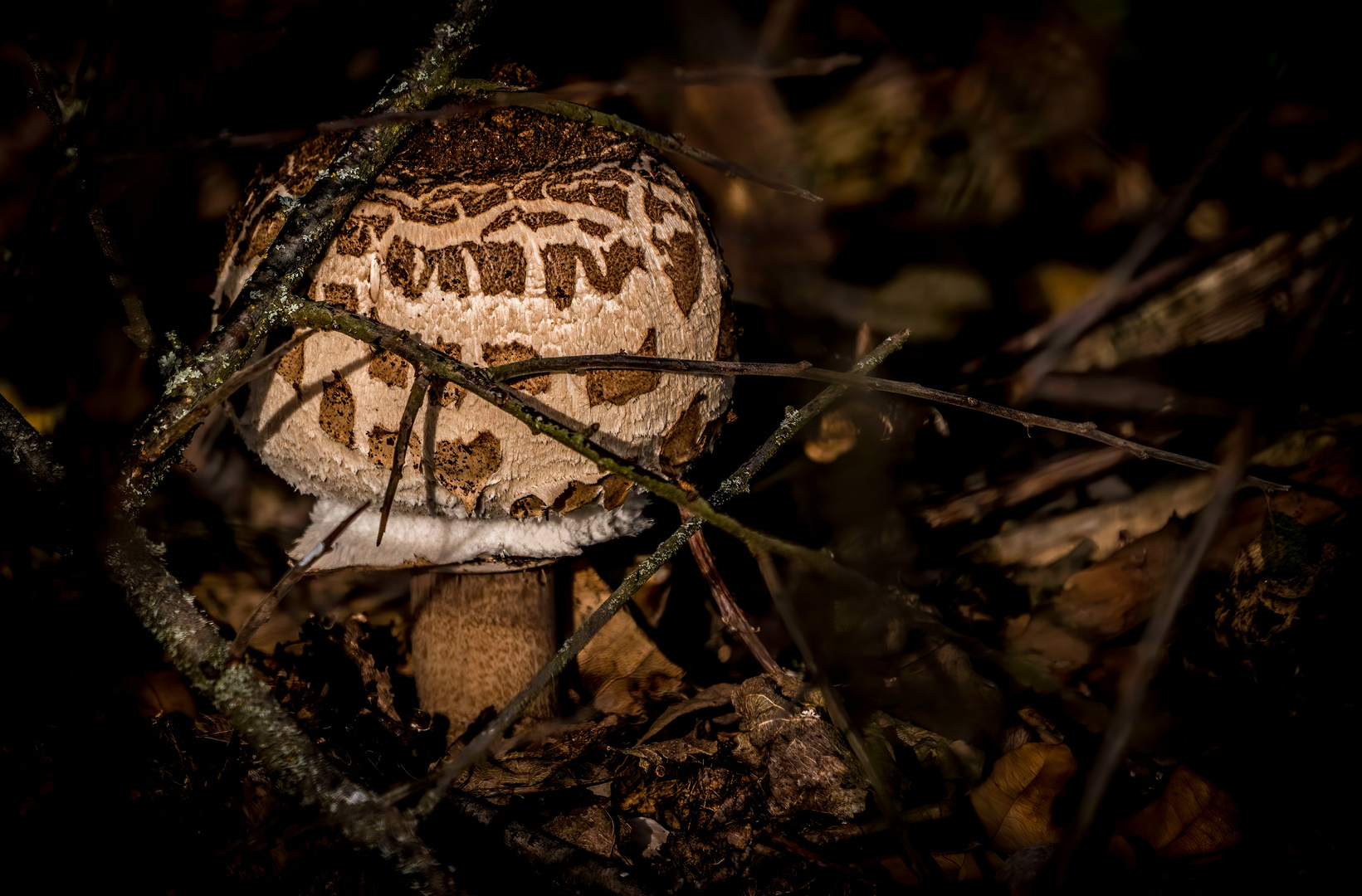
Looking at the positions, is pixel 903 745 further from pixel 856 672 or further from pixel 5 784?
pixel 5 784

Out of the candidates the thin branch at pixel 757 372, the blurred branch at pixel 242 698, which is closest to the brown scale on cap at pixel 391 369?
the thin branch at pixel 757 372

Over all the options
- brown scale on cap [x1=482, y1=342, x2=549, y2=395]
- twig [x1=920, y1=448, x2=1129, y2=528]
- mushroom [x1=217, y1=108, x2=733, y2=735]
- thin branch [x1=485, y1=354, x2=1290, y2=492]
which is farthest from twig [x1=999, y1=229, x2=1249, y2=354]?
brown scale on cap [x1=482, y1=342, x2=549, y2=395]

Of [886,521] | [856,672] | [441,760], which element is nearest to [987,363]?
[886,521]

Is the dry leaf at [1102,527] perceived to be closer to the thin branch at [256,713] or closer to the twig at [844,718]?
the twig at [844,718]

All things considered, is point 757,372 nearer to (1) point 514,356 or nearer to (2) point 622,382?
(2) point 622,382

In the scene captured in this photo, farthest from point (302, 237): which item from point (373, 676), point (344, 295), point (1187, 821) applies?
point (1187, 821)

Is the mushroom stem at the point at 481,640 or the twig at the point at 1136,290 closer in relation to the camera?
the mushroom stem at the point at 481,640

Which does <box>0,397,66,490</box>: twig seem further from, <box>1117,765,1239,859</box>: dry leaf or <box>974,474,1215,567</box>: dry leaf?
<box>974,474,1215,567</box>: dry leaf
